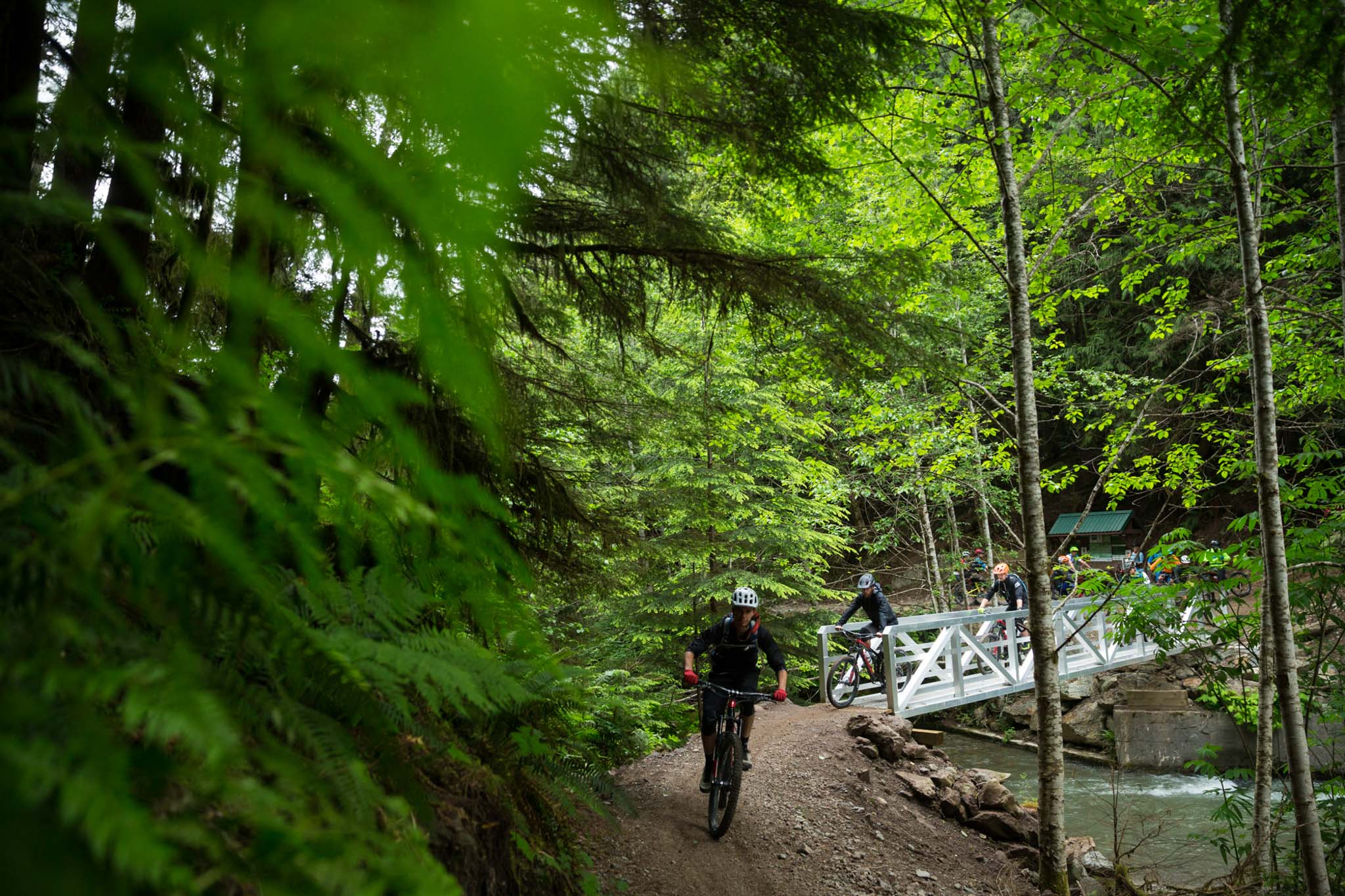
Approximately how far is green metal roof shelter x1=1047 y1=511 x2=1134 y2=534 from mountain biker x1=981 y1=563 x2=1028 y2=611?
13.1 m

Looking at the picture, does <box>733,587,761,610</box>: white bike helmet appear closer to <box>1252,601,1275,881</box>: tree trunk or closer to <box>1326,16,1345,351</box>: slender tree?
<box>1252,601,1275,881</box>: tree trunk

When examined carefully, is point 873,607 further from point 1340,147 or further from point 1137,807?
point 1340,147

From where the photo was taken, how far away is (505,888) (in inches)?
93.0

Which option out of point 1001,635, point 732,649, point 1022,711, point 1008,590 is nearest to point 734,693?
point 732,649

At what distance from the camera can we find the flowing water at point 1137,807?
809 centimetres

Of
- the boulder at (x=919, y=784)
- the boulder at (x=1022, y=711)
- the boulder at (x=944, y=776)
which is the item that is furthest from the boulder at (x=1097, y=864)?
the boulder at (x=1022, y=711)

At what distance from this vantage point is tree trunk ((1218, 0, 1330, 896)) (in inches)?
196

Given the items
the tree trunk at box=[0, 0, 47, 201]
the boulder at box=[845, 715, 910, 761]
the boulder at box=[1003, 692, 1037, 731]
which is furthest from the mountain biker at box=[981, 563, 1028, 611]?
the tree trunk at box=[0, 0, 47, 201]

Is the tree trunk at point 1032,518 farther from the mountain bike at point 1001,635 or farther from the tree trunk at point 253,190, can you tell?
the mountain bike at point 1001,635

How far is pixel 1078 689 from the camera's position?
16109mm

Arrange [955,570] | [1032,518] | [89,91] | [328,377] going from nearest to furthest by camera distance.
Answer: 1. [89,91]
2. [328,377]
3. [1032,518]
4. [955,570]

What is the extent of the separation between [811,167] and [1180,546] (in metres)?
4.20

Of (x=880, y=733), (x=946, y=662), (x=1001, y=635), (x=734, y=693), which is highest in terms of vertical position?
(x=1001, y=635)

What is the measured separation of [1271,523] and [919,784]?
413 cm
